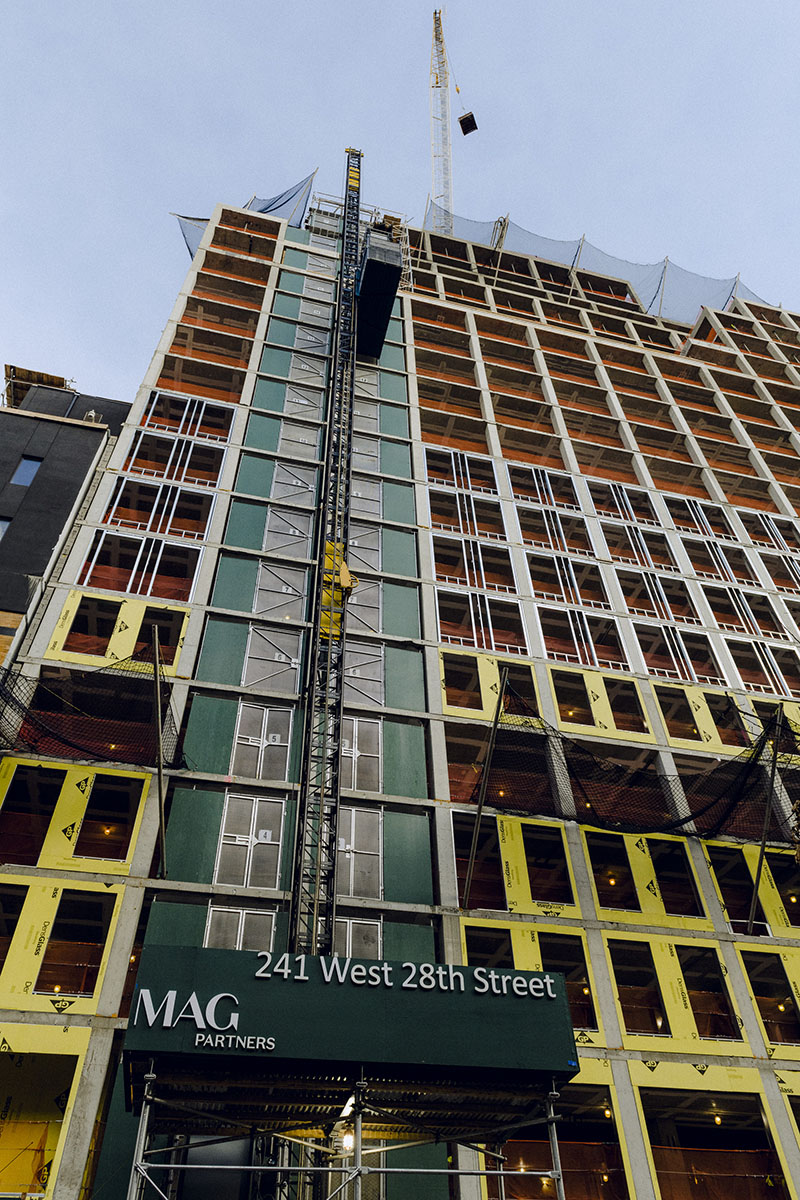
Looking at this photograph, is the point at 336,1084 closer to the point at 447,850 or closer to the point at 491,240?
the point at 447,850

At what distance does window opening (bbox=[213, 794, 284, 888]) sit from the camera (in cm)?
2695

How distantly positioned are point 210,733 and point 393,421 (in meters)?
23.5

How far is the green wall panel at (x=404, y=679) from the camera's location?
33406 mm

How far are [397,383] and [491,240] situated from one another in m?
33.7

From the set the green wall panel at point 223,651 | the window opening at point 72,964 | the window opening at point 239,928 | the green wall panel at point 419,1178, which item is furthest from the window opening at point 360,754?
the green wall panel at point 419,1178

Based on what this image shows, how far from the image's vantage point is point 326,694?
102ft

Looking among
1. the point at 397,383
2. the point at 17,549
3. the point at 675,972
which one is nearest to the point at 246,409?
the point at 397,383

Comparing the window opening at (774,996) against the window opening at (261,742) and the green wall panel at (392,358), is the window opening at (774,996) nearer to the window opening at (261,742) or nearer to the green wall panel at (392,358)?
the window opening at (261,742)

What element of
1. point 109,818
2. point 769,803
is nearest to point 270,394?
point 109,818

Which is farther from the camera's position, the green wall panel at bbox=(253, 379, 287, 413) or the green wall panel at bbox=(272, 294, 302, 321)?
the green wall panel at bbox=(272, 294, 302, 321)

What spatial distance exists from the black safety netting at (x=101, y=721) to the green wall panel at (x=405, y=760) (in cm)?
770

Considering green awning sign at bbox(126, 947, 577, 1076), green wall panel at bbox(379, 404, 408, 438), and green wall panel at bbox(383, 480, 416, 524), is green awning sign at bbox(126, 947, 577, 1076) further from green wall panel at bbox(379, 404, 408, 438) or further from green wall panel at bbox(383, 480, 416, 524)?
green wall panel at bbox(379, 404, 408, 438)

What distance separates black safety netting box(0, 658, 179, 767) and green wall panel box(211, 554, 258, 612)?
22.4 feet

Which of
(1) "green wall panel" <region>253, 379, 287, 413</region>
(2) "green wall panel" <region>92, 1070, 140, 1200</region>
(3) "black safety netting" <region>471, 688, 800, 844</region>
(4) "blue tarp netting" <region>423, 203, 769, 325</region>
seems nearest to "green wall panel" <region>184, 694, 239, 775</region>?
(3) "black safety netting" <region>471, 688, 800, 844</region>
